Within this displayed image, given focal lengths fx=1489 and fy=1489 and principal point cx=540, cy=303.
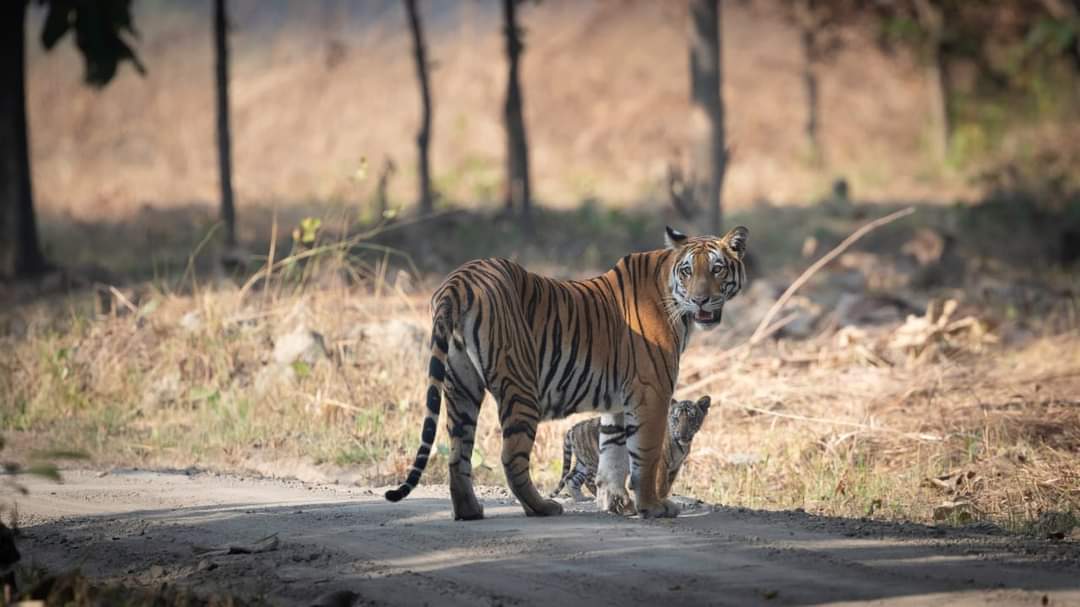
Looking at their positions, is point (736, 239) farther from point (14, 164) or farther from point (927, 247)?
point (14, 164)

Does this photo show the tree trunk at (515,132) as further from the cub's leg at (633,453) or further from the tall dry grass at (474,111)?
the cub's leg at (633,453)

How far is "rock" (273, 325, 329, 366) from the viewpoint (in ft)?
39.6

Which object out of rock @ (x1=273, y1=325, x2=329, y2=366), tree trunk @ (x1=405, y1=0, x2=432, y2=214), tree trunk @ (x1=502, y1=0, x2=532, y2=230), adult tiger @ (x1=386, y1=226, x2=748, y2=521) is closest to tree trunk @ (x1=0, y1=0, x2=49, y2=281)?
tree trunk @ (x1=405, y1=0, x2=432, y2=214)

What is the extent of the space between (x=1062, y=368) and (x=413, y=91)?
2799 cm

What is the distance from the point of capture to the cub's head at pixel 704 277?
25.8 feet

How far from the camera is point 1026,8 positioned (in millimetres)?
32312

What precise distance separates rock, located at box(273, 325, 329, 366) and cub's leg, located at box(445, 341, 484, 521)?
4661mm

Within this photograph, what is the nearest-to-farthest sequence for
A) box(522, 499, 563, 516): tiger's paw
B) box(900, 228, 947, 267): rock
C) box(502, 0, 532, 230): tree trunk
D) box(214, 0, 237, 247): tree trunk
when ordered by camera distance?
1. box(522, 499, 563, 516): tiger's paw
2. box(214, 0, 237, 247): tree trunk
3. box(900, 228, 947, 267): rock
4. box(502, 0, 532, 230): tree trunk

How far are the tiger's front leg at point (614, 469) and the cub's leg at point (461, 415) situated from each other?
921mm

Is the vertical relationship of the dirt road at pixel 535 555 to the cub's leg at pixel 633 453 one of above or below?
below

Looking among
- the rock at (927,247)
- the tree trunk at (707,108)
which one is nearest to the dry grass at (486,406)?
the rock at (927,247)

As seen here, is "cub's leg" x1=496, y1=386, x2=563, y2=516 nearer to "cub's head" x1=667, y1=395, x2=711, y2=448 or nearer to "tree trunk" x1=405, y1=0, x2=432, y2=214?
"cub's head" x1=667, y1=395, x2=711, y2=448

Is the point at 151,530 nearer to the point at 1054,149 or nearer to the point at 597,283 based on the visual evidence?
the point at 597,283

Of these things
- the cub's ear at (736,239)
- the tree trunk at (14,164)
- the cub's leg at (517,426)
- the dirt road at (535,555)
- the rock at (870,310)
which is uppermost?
the tree trunk at (14,164)
